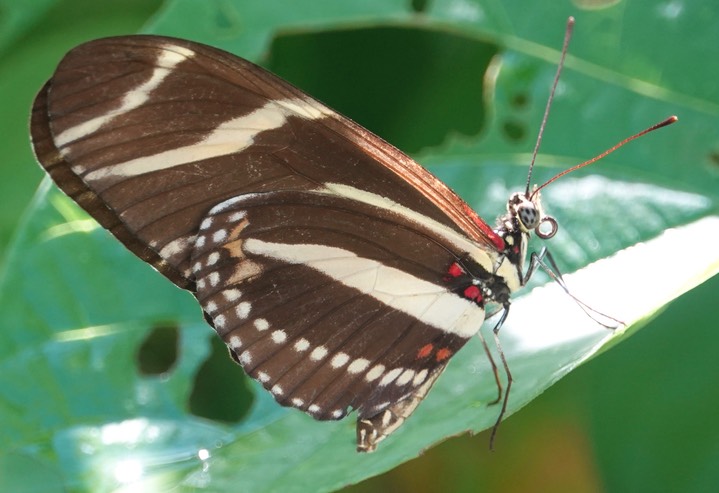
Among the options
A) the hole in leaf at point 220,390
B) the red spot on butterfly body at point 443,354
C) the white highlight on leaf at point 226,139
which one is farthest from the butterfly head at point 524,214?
the hole in leaf at point 220,390

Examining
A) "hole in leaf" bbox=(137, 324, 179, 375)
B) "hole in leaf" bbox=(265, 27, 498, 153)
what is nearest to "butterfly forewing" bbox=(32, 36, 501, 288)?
"hole in leaf" bbox=(137, 324, 179, 375)

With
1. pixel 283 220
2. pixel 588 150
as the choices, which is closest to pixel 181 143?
pixel 283 220

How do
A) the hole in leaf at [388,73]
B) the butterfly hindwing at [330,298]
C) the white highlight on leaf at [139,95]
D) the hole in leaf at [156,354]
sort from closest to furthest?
1. the white highlight on leaf at [139,95]
2. the butterfly hindwing at [330,298]
3. the hole in leaf at [156,354]
4. the hole in leaf at [388,73]

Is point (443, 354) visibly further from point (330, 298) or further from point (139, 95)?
point (139, 95)

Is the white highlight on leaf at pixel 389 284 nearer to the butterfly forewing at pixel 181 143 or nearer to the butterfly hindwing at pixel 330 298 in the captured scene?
the butterfly hindwing at pixel 330 298

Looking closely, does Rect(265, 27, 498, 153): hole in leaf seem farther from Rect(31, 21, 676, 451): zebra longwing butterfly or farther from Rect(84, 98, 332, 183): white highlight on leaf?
Rect(84, 98, 332, 183): white highlight on leaf

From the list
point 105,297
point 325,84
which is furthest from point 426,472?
point 325,84
